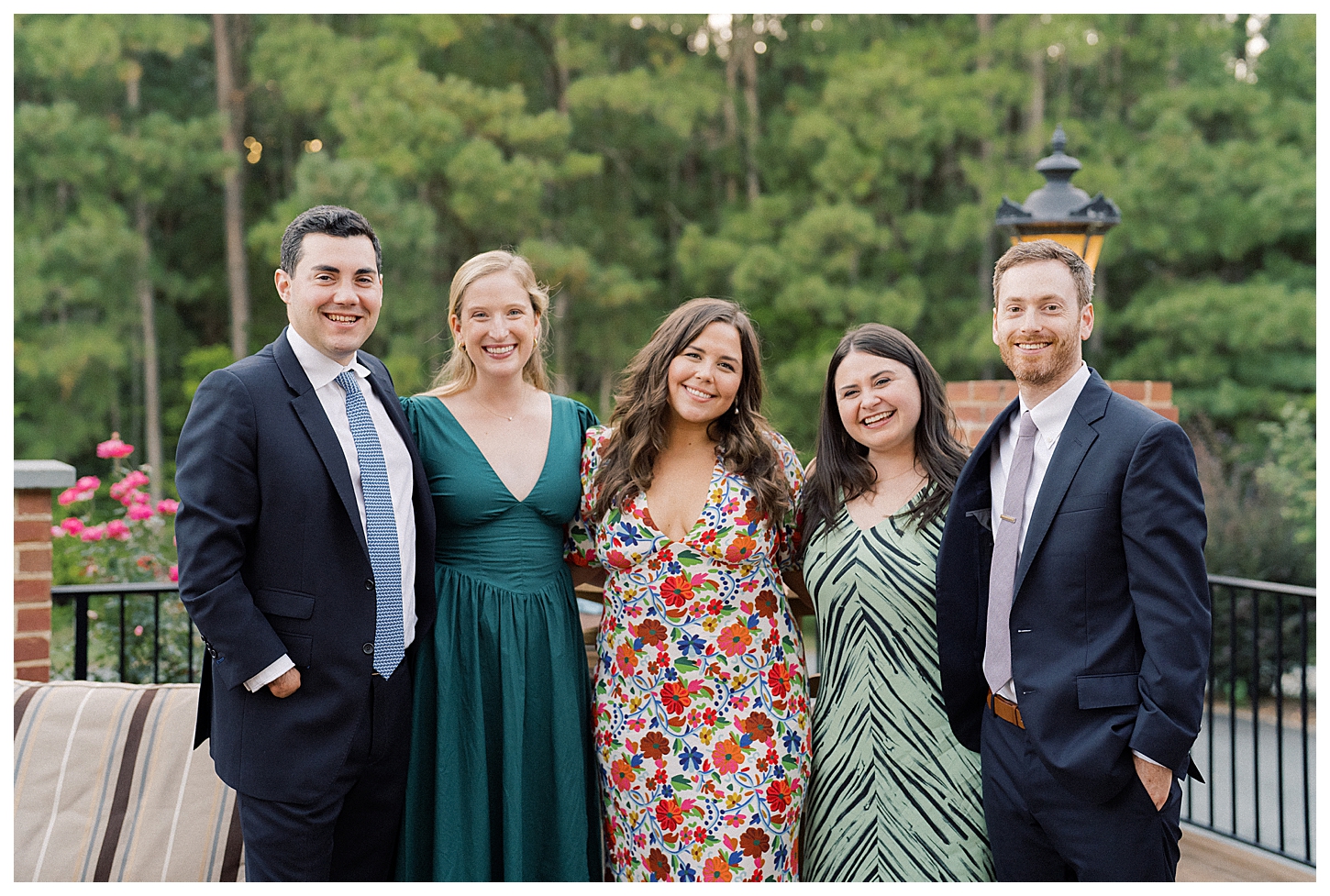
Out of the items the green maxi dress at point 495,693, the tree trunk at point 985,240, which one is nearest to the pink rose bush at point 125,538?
the green maxi dress at point 495,693

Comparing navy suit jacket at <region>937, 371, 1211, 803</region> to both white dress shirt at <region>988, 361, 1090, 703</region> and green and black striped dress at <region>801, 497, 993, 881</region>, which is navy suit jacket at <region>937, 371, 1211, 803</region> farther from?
green and black striped dress at <region>801, 497, 993, 881</region>

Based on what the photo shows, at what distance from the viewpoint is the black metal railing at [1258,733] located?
4.39m

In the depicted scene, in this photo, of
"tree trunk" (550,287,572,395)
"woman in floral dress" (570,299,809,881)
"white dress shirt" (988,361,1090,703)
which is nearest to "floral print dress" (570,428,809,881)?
"woman in floral dress" (570,299,809,881)

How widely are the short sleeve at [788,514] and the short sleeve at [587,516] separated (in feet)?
1.58

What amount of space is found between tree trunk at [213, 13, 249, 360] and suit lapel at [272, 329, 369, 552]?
967cm

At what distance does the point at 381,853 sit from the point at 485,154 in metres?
8.92

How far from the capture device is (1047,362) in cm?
218

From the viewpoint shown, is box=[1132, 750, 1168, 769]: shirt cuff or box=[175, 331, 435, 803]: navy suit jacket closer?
box=[1132, 750, 1168, 769]: shirt cuff

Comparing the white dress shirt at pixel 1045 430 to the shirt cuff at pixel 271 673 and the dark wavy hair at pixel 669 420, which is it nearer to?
the dark wavy hair at pixel 669 420

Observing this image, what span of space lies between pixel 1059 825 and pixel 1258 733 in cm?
571

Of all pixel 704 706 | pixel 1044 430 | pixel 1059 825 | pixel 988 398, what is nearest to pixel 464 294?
pixel 704 706

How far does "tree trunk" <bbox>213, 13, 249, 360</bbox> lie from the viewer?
37.2ft

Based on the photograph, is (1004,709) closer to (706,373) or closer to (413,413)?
(706,373)
